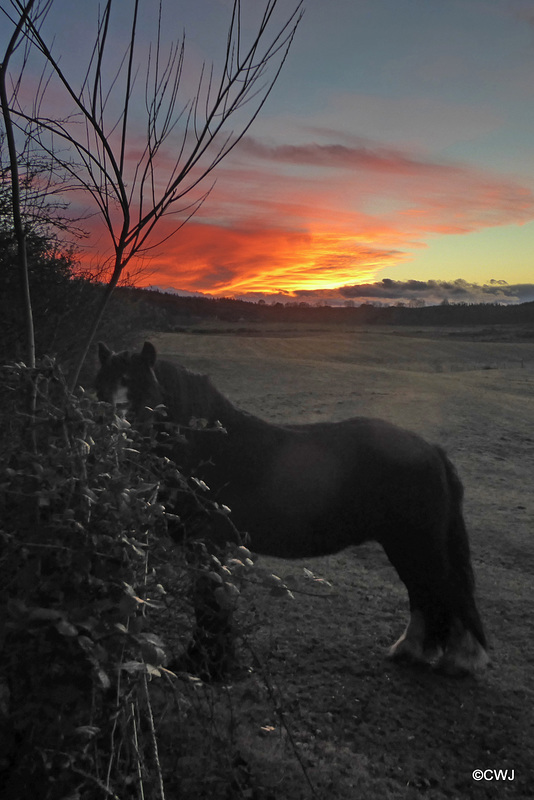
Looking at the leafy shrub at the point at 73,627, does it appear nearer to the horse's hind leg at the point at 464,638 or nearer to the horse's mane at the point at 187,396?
the horse's mane at the point at 187,396

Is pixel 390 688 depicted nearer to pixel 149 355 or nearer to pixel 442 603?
pixel 442 603

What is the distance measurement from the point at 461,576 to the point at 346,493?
1.03 meters

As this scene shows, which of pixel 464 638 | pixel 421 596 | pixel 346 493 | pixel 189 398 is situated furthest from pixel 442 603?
pixel 189 398

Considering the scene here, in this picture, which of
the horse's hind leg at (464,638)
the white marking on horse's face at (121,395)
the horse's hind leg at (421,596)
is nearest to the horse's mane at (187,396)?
the white marking on horse's face at (121,395)

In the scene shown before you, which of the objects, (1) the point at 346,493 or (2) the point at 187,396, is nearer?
(1) the point at 346,493

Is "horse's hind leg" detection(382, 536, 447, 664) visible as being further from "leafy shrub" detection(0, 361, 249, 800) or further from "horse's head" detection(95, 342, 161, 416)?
"leafy shrub" detection(0, 361, 249, 800)

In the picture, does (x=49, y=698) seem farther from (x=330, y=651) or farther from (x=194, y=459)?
(x=330, y=651)

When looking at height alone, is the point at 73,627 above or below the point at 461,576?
above

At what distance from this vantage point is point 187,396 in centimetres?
400

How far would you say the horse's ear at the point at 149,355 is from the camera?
12.4 ft

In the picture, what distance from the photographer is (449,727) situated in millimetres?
3332

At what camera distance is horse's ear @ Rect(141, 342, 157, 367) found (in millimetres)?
3771

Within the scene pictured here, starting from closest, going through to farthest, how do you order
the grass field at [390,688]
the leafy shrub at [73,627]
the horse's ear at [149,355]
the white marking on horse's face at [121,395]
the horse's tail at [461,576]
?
the leafy shrub at [73,627] < the grass field at [390,688] < the white marking on horse's face at [121,395] < the horse's ear at [149,355] < the horse's tail at [461,576]

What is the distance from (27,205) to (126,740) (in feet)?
23.5
